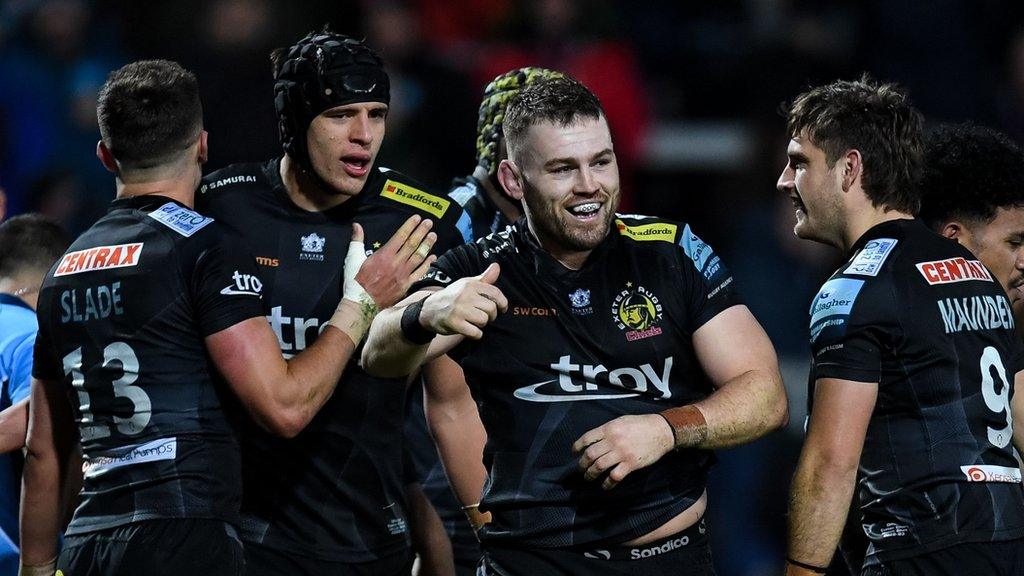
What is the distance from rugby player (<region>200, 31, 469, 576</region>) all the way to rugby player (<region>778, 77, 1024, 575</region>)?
1.53 metres

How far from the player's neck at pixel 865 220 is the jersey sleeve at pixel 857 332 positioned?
281 millimetres

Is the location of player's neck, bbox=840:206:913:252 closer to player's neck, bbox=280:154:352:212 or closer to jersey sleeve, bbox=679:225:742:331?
jersey sleeve, bbox=679:225:742:331

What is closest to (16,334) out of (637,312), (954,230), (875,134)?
(637,312)

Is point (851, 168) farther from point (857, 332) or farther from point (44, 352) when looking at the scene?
point (44, 352)

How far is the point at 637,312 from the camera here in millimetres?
4402

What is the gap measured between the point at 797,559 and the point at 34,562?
270 cm

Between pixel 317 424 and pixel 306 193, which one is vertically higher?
pixel 306 193

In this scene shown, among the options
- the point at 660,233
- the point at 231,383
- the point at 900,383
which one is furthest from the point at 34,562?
the point at 900,383

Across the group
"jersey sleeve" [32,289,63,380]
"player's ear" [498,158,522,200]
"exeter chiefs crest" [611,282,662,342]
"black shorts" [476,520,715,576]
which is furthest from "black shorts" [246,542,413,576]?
"player's ear" [498,158,522,200]

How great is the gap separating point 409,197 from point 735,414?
5.47 ft

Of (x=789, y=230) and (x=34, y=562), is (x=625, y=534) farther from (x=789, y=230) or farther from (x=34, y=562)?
(x=789, y=230)

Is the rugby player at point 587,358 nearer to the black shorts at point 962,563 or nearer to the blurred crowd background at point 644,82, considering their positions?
the black shorts at point 962,563

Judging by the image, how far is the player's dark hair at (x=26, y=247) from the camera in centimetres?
556

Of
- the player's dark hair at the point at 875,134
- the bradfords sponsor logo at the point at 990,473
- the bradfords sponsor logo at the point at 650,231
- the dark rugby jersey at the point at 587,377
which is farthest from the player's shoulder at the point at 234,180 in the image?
the bradfords sponsor logo at the point at 990,473
